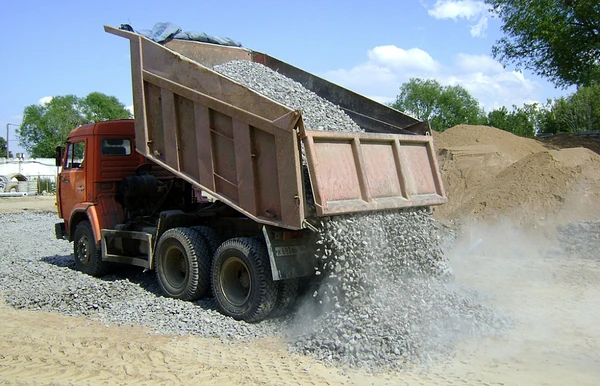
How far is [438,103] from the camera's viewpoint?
2354 inches

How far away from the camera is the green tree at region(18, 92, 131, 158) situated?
7212cm

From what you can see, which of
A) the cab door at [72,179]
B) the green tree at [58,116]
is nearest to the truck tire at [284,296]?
the cab door at [72,179]

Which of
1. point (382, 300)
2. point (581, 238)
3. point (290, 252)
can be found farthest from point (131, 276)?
point (581, 238)

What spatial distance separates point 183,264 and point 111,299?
44.0 inches

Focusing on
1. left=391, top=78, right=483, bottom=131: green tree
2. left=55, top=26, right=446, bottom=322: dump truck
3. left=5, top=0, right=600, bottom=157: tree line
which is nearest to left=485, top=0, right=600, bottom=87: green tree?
left=5, top=0, right=600, bottom=157: tree line

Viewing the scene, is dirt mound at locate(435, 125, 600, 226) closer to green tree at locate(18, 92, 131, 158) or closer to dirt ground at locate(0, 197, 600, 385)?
dirt ground at locate(0, 197, 600, 385)

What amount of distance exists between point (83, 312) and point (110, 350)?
1.96m

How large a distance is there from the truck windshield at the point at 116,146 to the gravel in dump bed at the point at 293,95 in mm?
2158

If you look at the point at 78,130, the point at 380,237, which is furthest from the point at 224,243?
the point at 78,130

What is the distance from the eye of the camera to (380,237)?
21.7ft

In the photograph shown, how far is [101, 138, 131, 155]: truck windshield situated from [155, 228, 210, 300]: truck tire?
241 cm

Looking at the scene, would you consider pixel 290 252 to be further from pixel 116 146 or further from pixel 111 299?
pixel 116 146

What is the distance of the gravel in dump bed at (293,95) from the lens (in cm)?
759

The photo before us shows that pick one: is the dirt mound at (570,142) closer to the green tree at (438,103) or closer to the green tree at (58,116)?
the green tree at (438,103)
